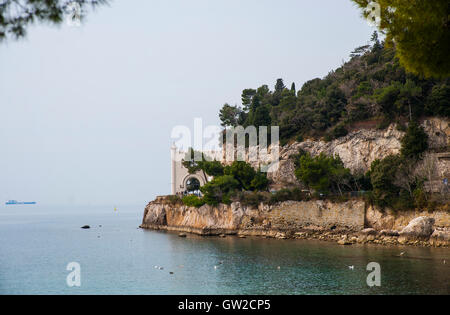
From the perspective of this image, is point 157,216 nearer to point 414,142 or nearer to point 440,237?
point 414,142

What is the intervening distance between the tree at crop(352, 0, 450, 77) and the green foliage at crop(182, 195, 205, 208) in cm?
3061

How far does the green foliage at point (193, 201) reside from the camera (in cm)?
3928

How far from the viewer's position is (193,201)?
39.8 m

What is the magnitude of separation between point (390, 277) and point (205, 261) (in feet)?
31.6

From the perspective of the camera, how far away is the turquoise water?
16953 millimetres

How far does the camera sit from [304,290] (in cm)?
1620

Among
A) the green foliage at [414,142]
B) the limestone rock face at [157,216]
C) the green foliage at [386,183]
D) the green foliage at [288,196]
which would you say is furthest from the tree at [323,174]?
the limestone rock face at [157,216]

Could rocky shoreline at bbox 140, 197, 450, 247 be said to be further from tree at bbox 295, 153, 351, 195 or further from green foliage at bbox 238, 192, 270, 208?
tree at bbox 295, 153, 351, 195

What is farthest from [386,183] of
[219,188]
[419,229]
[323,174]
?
[219,188]

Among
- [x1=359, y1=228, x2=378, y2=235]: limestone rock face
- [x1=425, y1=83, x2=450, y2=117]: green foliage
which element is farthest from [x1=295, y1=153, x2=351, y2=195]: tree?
[x1=425, y1=83, x2=450, y2=117]: green foliage

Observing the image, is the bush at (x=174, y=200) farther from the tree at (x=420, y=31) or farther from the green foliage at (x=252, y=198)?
the tree at (x=420, y=31)

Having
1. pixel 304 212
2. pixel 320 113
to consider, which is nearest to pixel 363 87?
pixel 320 113

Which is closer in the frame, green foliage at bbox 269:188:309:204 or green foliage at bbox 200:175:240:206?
green foliage at bbox 269:188:309:204

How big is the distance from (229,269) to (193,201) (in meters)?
19.0
